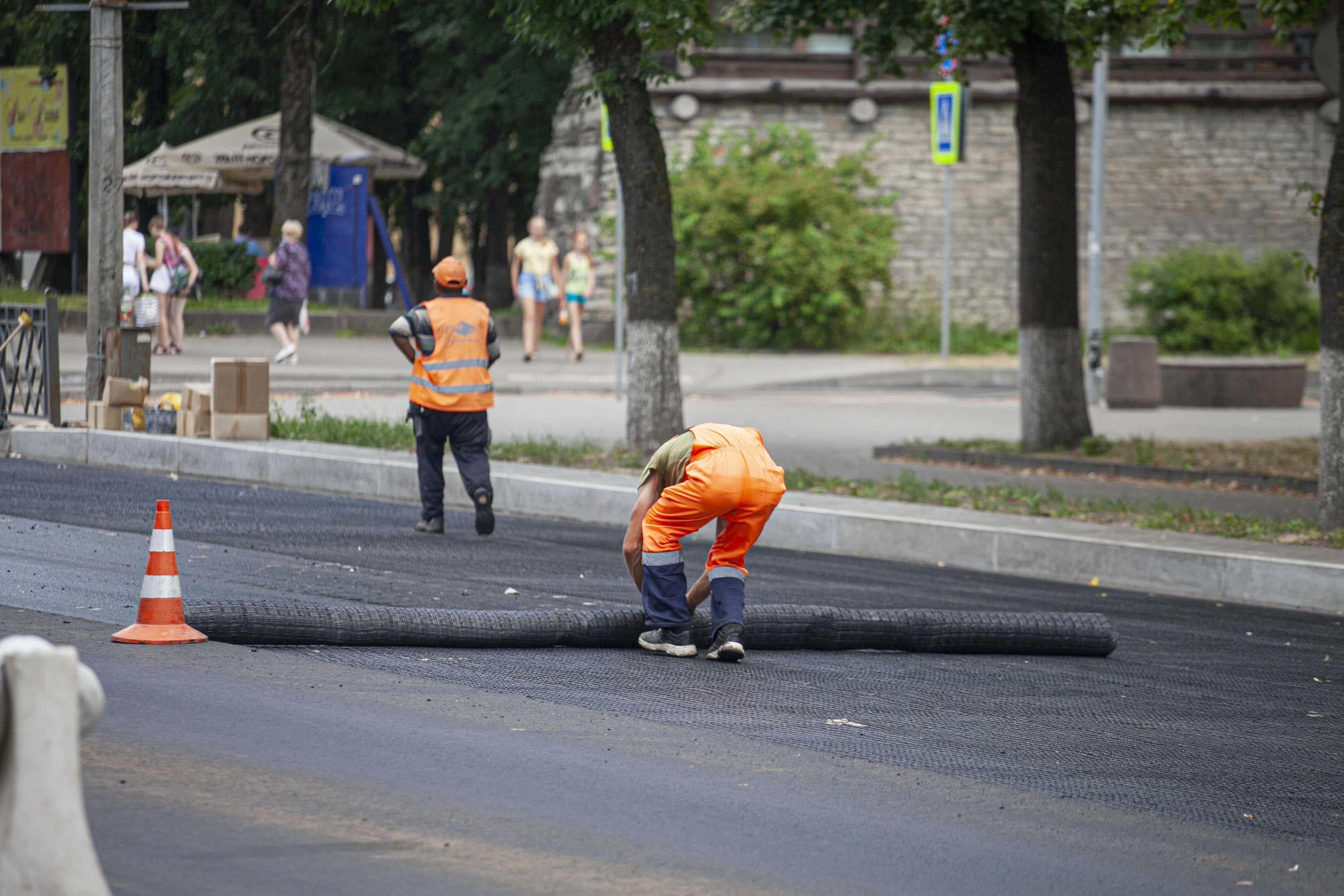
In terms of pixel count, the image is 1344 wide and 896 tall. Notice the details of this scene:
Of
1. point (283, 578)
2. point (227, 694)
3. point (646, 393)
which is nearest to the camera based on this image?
point (227, 694)

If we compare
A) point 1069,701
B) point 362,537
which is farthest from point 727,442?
point 362,537

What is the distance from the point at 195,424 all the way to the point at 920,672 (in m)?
8.24

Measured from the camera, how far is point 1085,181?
96.8ft

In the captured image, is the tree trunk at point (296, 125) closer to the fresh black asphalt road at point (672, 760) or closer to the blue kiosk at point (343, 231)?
the blue kiosk at point (343, 231)

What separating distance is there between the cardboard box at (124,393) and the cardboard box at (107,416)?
0.10 ft

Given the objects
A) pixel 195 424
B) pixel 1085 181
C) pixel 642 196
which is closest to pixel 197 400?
pixel 195 424

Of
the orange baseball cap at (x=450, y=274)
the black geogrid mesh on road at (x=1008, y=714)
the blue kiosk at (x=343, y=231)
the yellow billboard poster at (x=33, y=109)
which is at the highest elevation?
the yellow billboard poster at (x=33, y=109)

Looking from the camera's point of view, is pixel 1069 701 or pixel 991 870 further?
pixel 1069 701

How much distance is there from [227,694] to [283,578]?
2.63 metres

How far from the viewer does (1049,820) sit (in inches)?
194

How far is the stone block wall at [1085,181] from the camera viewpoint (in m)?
29.4

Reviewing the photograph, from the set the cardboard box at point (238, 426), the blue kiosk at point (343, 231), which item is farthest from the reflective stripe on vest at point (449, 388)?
the blue kiosk at point (343, 231)

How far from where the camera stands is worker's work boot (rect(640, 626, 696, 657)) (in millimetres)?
6965

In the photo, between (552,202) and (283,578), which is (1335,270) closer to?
(283,578)
